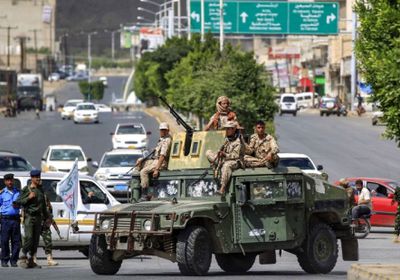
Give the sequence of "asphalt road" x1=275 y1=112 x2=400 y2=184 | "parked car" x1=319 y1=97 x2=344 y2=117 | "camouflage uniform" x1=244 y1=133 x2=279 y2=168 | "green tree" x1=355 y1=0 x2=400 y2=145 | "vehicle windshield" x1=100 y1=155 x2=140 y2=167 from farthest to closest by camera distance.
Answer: "parked car" x1=319 y1=97 x2=344 y2=117, "asphalt road" x1=275 y1=112 x2=400 y2=184, "vehicle windshield" x1=100 y1=155 x2=140 y2=167, "camouflage uniform" x1=244 y1=133 x2=279 y2=168, "green tree" x1=355 y1=0 x2=400 y2=145

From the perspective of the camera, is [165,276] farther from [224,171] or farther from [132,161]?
[132,161]

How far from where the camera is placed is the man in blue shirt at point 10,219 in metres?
24.2

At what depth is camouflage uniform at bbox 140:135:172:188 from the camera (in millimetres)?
22078

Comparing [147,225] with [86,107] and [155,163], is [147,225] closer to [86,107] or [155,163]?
[155,163]

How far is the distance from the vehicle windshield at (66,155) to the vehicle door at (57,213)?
65.8 ft

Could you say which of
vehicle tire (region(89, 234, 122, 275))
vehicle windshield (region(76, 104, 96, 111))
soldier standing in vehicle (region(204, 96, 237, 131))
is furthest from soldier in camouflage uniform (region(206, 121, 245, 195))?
vehicle windshield (region(76, 104, 96, 111))

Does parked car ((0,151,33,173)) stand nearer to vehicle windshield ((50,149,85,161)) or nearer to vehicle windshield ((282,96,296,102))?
vehicle windshield ((50,149,85,161))

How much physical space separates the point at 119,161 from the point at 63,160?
395 cm

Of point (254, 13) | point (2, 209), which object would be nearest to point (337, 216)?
point (2, 209)

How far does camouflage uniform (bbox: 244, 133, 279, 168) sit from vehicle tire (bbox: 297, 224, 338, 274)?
1.40 m

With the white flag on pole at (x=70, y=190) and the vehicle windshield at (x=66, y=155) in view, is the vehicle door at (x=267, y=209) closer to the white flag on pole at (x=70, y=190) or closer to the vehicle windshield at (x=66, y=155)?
the white flag on pole at (x=70, y=190)

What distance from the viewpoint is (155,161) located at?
73.0 feet

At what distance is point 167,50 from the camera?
4060 inches

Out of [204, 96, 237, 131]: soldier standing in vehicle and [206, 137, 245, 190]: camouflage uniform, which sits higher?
[204, 96, 237, 131]: soldier standing in vehicle
